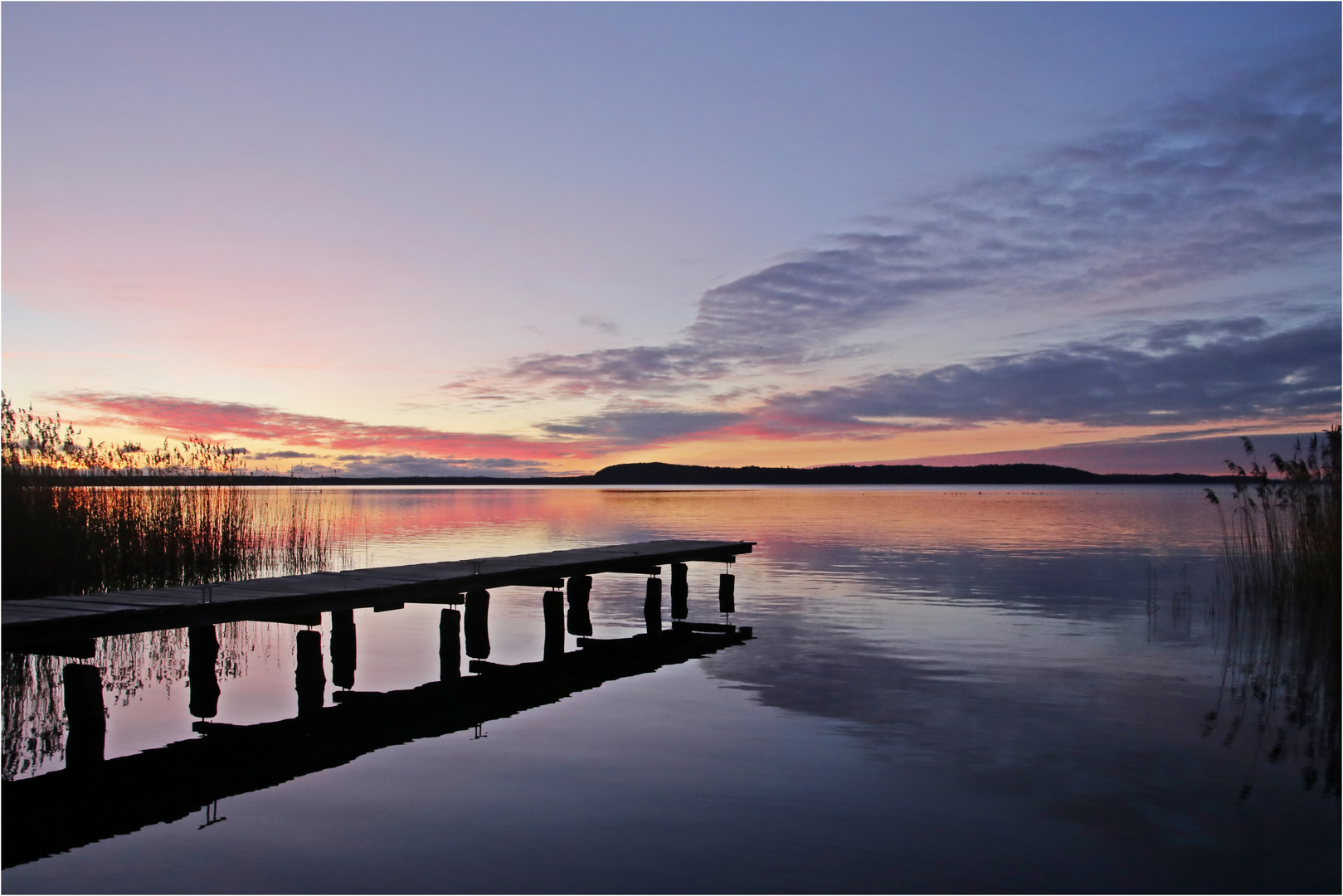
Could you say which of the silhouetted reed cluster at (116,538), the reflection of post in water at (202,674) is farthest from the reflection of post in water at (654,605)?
the reflection of post in water at (202,674)

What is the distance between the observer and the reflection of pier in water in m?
7.03

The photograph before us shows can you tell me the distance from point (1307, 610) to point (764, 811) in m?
12.6

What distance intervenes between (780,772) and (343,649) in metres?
6.12

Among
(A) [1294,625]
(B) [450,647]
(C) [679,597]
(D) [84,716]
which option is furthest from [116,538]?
(A) [1294,625]

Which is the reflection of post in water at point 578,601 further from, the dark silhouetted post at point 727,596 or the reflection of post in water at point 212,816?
the reflection of post in water at point 212,816

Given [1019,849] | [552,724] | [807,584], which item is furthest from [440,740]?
[807,584]

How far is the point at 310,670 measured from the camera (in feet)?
35.7

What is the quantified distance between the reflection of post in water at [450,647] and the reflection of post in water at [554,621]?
204cm

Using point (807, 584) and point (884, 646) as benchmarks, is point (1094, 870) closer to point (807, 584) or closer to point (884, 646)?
point (884, 646)

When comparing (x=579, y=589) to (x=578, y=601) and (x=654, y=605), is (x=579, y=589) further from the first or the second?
(x=654, y=605)

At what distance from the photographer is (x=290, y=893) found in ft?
18.6

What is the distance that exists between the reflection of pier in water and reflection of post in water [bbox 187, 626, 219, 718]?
0.01 meters

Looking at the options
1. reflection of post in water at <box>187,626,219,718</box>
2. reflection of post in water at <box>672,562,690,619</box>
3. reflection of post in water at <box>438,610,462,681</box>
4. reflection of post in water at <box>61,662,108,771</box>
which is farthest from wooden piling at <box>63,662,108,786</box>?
reflection of post in water at <box>672,562,690,619</box>

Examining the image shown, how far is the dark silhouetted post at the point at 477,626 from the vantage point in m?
12.8
